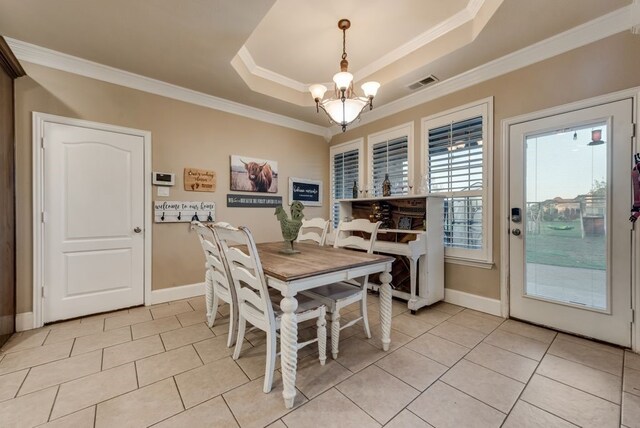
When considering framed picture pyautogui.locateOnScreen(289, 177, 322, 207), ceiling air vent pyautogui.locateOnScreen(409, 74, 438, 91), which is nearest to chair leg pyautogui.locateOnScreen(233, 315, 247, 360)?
framed picture pyautogui.locateOnScreen(289, 177, 322, 207)

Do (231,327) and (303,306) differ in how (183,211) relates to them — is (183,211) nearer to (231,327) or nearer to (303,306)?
(231,327)

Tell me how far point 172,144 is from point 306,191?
2.07 m

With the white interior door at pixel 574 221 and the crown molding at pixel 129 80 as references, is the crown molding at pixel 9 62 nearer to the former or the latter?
the crown molding at pixel 129 80

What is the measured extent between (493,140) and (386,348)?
93.0 inches

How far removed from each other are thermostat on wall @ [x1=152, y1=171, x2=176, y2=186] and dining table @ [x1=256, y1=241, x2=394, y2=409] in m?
1.74

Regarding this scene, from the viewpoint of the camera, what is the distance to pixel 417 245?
2816mm

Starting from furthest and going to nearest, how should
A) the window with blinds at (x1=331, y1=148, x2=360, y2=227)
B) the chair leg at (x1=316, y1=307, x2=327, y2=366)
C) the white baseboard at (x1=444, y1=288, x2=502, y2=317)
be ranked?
the window with blinds at (x1=331, y1=148, x2=360, y2=227), the white baseboard at (x1=444, y1=288, x2=502, y2=317), the chair leg at (x1=316, y1=307, x2=327, y2=366)

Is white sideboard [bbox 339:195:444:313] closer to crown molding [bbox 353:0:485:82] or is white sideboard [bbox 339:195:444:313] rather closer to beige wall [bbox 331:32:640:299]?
beige wall [bbox 331:32:640:299]

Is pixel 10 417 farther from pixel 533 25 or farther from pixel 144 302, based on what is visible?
pixel 533 25

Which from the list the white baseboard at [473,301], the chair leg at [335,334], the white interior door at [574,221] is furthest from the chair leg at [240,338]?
the white interior door at [574,221]

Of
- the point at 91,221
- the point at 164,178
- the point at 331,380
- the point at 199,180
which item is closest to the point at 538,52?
the point at 331,380

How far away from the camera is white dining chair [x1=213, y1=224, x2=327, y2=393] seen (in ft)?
5.09

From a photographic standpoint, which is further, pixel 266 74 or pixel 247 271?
pixel 266 74

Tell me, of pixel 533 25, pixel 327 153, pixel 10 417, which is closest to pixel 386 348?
pixel 10 417
